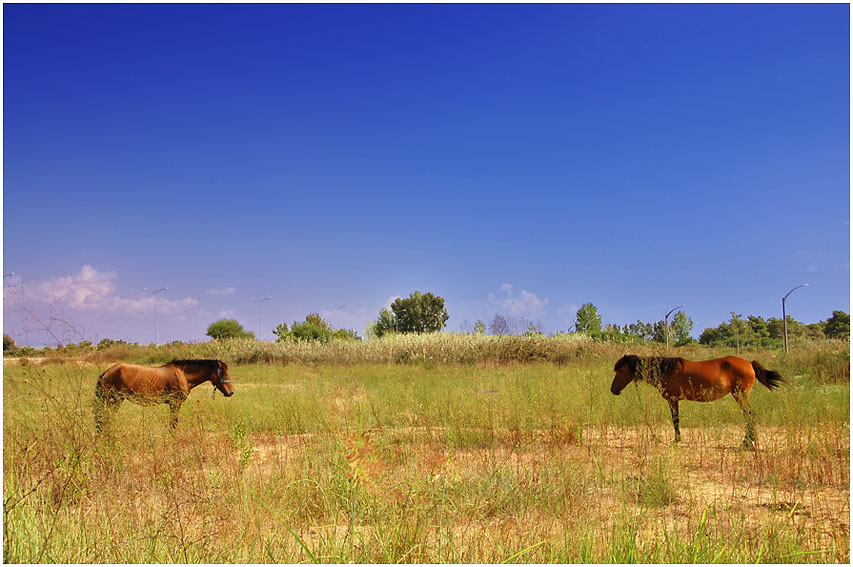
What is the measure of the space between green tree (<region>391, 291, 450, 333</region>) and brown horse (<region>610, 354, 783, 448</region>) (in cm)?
4753

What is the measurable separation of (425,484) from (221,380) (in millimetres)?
4233

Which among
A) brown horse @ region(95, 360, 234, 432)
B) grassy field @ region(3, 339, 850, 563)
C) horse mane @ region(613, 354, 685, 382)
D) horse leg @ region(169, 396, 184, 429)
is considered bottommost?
grassy field @ region(3, 339, 850, 563)

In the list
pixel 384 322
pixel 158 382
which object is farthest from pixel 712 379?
pixel 384 322

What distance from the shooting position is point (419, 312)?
56.6 metres

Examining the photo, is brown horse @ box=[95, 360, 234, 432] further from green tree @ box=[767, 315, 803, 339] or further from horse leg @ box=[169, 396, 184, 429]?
green tree @ box=[767, 315, 803, 339]

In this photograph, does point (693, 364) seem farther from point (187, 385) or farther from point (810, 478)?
point (187, 385)

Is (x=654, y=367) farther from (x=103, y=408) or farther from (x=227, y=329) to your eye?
(x=227, y=329)

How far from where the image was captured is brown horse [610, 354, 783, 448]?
7.99 meters

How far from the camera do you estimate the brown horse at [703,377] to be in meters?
7.99

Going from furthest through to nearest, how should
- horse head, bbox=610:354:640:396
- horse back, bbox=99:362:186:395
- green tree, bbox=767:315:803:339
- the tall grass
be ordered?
green tree, bbox=767:315:803:339 → the tall grass → horse head, bbox=610:354:640:396 → horse back, bbox=99:362:186:395

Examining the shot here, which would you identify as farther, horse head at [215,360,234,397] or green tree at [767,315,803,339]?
green tree at [767,315,803,339]

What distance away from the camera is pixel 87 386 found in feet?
27.6

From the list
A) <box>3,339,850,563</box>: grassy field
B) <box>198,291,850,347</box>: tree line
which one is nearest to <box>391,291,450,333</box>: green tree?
<box>198,291,850,347</box>: tree line

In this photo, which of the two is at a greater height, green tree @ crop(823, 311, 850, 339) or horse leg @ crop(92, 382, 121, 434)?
green tree @ crop(823, 311, 850, 339)
